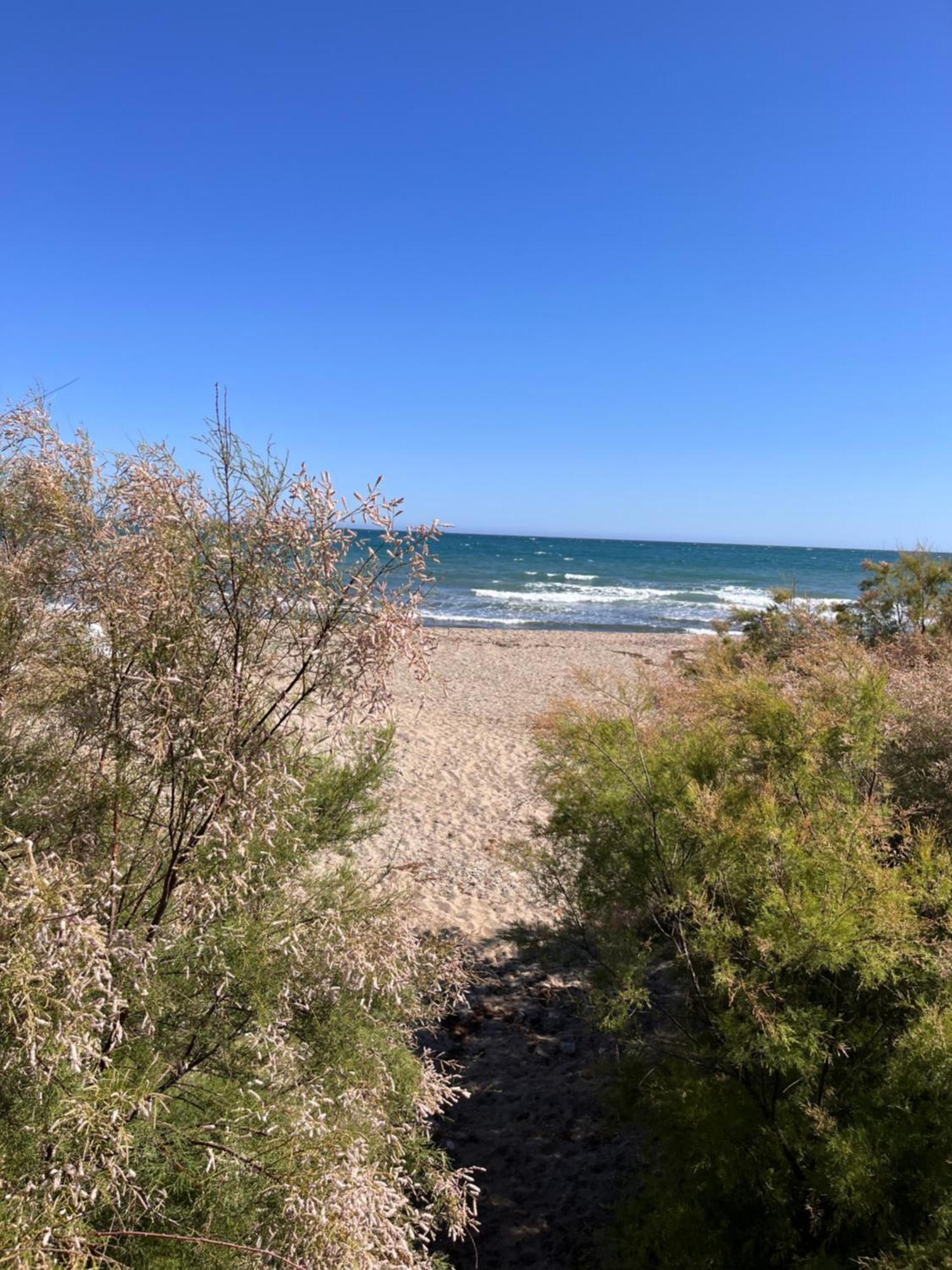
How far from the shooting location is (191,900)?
258 cm

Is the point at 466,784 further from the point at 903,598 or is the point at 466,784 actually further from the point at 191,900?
the point at 191,900

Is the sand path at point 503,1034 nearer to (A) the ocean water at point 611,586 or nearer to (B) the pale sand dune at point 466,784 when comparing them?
(B) the pale sand dune at point 466,784

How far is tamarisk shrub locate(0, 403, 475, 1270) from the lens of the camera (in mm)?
2156

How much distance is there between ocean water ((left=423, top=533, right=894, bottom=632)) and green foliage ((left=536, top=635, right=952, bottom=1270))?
13448 millimetres

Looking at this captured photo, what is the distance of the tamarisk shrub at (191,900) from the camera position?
2156mm

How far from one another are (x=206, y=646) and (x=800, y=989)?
300 centimetres

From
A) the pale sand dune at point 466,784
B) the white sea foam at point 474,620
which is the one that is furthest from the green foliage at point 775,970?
the white sea foam at point 474,620

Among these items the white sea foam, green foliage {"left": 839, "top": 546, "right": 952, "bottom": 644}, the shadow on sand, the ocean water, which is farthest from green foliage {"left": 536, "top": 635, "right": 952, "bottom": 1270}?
the white sea foam

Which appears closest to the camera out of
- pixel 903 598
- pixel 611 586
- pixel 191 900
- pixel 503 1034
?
pixel 191 900

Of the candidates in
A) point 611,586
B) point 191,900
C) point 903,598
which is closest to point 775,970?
point 191,900

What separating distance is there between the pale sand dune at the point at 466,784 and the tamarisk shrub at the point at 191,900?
0.58 m

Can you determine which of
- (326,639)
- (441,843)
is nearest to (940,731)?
(326,639)

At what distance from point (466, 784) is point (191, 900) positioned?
10.0m

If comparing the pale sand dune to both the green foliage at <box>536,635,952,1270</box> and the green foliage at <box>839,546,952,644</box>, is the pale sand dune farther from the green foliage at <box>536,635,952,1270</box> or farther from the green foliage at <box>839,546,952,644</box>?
the green foliage at <box>839,546,952,644</box>
